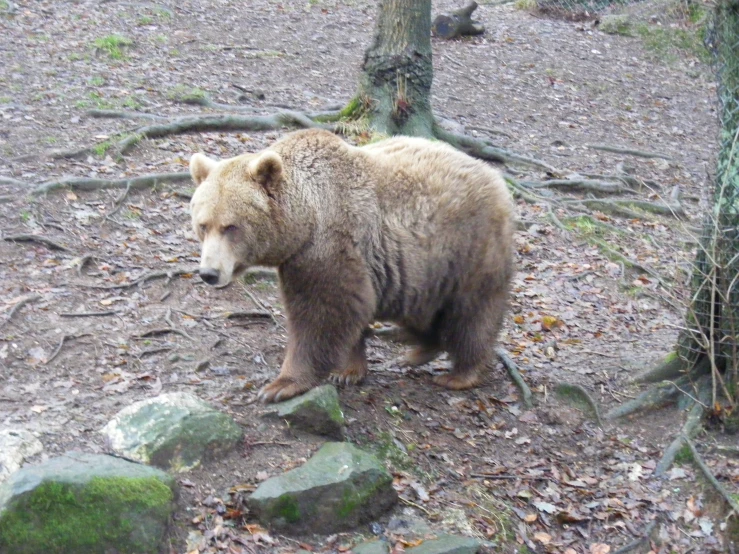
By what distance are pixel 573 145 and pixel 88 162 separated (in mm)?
8374

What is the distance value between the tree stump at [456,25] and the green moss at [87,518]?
15843mm

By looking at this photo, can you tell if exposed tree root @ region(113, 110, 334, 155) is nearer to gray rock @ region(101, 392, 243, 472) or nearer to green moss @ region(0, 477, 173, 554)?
gray rock @ region(101, 392, 243, 472)

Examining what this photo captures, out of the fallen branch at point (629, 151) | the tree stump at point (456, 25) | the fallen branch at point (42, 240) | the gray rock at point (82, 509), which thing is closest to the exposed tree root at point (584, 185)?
the fallen branch at point (629, 151)

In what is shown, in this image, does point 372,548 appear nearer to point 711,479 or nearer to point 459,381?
point 459,381

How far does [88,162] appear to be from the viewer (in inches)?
403

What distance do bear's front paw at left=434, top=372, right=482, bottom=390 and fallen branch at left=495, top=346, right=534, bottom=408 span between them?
1.35 ft

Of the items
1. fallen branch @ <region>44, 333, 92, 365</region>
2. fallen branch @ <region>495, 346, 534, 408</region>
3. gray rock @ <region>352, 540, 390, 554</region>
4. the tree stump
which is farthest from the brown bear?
the tree stump

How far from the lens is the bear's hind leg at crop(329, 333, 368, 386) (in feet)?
23.1

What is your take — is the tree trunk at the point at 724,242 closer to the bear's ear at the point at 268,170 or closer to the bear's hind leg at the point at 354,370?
the bear's hind leg at the point at 354,370

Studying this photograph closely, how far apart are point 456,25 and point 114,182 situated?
11.4 meters

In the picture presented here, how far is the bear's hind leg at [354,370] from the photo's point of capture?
23.1 ft

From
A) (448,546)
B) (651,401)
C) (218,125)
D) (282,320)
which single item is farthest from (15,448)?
(218,125)

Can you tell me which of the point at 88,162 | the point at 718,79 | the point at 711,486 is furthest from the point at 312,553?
the point at 88,162

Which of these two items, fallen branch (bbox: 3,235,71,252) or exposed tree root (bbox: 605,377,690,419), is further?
fallen branch (bbox: 3,235,71,252)
